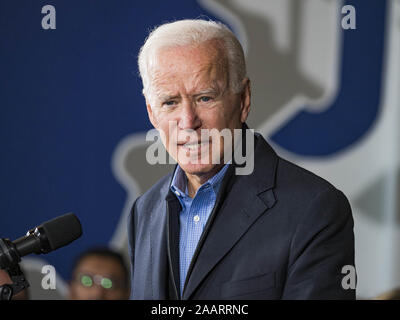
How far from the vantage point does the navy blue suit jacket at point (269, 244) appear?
3.24 ft

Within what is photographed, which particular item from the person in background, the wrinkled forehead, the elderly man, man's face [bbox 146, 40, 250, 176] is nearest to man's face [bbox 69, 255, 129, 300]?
the person in background

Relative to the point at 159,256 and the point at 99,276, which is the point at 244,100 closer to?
the point at 159,256

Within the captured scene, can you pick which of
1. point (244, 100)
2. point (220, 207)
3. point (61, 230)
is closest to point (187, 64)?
point (244, 100)

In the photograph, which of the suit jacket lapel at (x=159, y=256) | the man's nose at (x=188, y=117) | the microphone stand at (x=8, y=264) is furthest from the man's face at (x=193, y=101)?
the microphone stand at (x=8, y=264)

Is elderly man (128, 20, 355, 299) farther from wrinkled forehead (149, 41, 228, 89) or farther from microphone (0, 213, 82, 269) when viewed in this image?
microphone (0, 213, 82, 269)

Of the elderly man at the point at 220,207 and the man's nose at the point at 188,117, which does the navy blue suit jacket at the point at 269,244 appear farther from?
the man's nose at the point at 188,117

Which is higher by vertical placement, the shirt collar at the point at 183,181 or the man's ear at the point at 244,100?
the man's ear at the point at 244,100

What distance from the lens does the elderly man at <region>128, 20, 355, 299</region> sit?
999 millimetres

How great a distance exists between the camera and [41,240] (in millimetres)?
864

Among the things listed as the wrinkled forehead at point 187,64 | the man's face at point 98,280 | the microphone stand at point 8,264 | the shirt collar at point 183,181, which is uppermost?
the wrinkled forehead at point 187,64

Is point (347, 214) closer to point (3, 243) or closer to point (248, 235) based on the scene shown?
point (248, 235)

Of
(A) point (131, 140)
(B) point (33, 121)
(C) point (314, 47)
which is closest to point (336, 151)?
(C) point (314, 47)

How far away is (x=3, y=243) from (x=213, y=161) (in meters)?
0.45

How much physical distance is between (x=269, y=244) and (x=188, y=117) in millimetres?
288
